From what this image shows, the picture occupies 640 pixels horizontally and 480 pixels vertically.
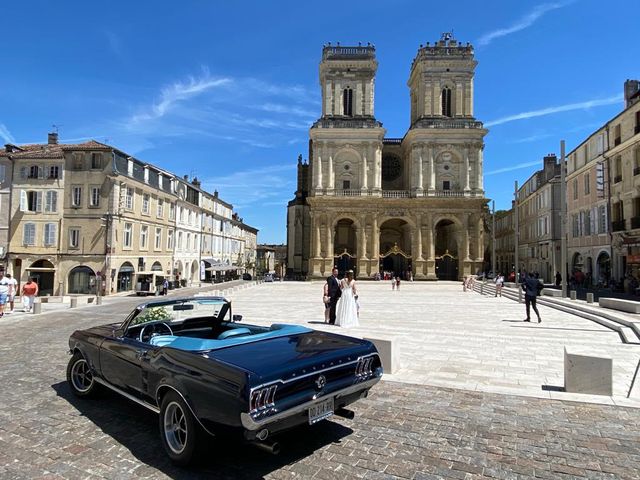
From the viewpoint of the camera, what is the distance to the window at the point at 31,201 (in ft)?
91.6

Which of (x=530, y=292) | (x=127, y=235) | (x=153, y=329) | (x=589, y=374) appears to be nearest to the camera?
(x=153, y=329)

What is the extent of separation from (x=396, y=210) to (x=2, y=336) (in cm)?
3837

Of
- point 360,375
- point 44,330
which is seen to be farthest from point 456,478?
point 44,330

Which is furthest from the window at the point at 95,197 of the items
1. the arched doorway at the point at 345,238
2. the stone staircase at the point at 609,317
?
the arched doorway at the point at 345,238

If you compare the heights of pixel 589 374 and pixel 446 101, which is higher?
pixel 446 101

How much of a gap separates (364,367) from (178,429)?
1.83 meters

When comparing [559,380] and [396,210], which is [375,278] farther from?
[559,380]

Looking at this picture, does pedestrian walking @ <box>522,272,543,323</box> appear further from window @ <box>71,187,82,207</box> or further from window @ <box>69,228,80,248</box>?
window @ <box>71,187,82,207</box>

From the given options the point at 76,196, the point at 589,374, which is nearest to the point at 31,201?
the point at 76,196

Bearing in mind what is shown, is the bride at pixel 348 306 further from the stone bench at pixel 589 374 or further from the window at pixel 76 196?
the window at pixel 76 196

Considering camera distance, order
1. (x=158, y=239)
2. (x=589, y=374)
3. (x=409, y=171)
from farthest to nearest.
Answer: (x=409, y=171), (x=158, y=239), (x=589, y=374)

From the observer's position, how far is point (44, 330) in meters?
11.8

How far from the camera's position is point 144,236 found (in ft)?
106

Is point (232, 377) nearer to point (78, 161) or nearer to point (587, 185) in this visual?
point (78, 161)
